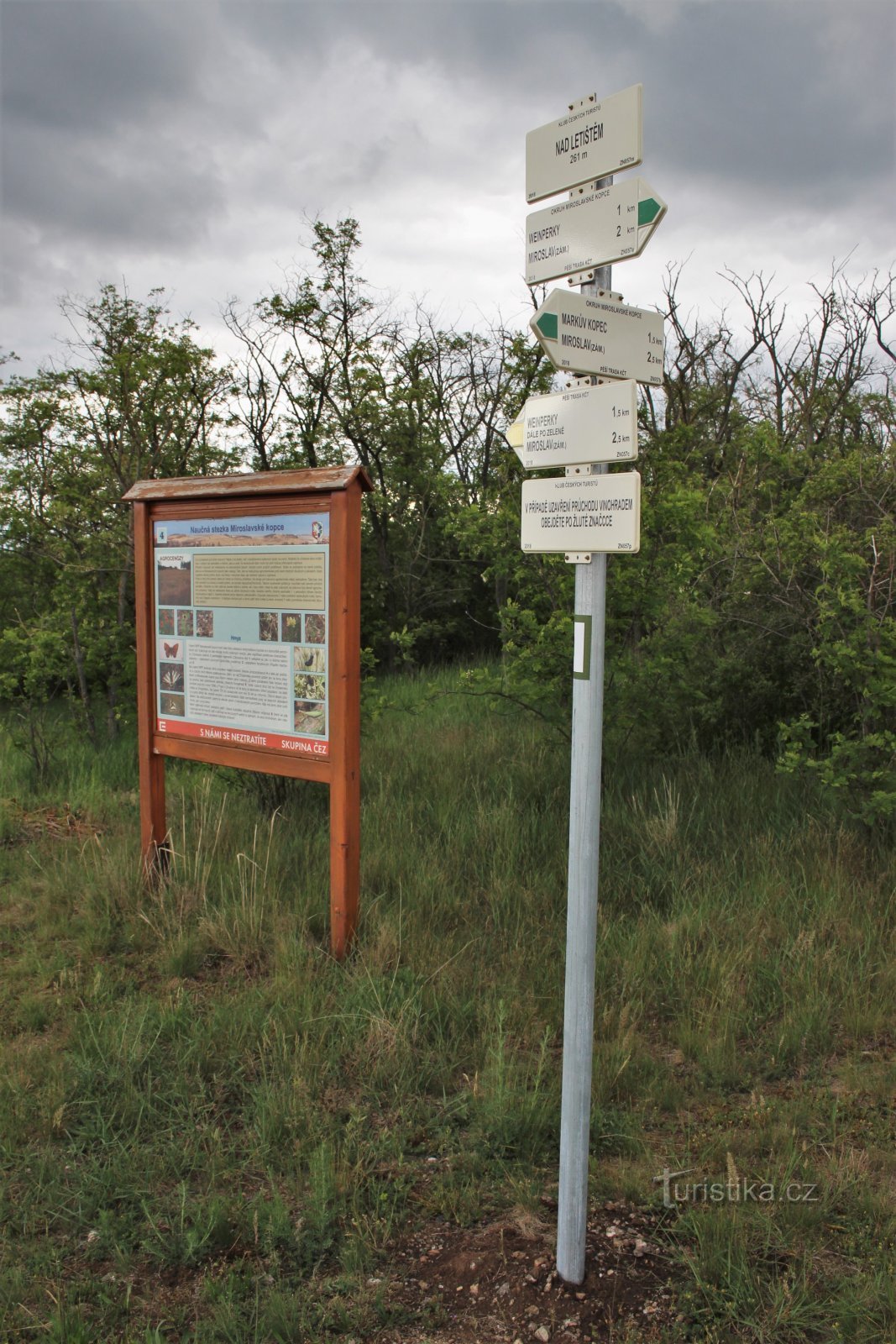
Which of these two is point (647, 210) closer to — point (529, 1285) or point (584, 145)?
point (584, 145)

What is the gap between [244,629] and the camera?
4.79 meters

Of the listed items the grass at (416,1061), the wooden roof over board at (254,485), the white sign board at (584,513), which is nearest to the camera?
the white sign board at (584,513)

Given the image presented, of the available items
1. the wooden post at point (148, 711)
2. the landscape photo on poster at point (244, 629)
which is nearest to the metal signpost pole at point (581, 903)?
the landscape photo on poster at point (244, 629)

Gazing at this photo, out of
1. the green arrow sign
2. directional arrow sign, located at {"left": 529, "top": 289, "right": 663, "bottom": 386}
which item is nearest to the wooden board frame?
directional arrow sign, located at {"left": 529, "top": 289, "right": 663, "bottom": 386}

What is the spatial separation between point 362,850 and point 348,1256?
2843mm

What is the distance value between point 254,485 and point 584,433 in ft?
8.69

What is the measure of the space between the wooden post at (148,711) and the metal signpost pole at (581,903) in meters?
3.37

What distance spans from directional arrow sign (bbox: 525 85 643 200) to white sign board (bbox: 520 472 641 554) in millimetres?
778

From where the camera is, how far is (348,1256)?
102 inches

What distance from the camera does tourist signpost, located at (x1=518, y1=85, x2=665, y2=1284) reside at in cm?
231

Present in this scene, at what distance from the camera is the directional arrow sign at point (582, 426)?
90.7 inches

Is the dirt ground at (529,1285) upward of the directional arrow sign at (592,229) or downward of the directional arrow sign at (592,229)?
downward

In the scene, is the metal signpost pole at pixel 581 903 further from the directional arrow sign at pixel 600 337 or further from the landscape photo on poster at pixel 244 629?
the landscape photo on poster at pixel 244 629

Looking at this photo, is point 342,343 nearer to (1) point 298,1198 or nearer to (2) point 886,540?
(2) point 886,540
